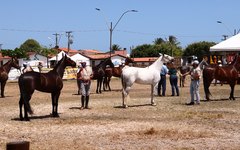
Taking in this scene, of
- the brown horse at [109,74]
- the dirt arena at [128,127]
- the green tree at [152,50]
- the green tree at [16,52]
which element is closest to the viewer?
the dirt arena at [128,127]

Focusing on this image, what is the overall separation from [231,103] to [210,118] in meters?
5.30

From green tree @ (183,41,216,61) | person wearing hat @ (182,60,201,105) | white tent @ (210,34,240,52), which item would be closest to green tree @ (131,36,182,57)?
green tree @ (183,41,216,61)

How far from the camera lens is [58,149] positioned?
9.41 meters

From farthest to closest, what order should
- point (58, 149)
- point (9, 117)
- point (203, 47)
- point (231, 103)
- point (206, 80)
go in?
point (203, 47) < point (206, 80) < point (231, 103) < point (9, 117) < point (58, 149)

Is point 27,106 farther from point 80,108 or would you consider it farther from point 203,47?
point 203,47

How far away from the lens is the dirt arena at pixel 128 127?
994 centimetres

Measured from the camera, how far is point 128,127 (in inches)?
488

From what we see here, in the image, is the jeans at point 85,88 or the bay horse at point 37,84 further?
the jeans at point 85,88

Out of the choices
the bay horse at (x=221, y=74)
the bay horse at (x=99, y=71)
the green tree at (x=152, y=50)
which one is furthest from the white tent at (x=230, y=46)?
the green tree at (x=152, y=50)

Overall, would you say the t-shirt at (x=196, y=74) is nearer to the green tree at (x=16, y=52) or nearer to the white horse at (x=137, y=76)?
the white horse at (x=137, y=76)

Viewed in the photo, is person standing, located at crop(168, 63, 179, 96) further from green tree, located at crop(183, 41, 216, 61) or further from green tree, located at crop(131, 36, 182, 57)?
green tree, located at crop(131, 36, 182, 57)

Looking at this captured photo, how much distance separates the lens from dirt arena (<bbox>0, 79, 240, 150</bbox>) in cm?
994

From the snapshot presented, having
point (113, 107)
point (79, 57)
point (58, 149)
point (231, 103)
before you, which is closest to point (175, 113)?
point (113, 107)

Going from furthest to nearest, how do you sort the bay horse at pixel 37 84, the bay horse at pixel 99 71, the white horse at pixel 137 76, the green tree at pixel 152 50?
the green tree at pixel 152 50 < the bay horse at pixel 99 71 < the white horse at pixel 137 76 < the bay horse at pixel 37 84
